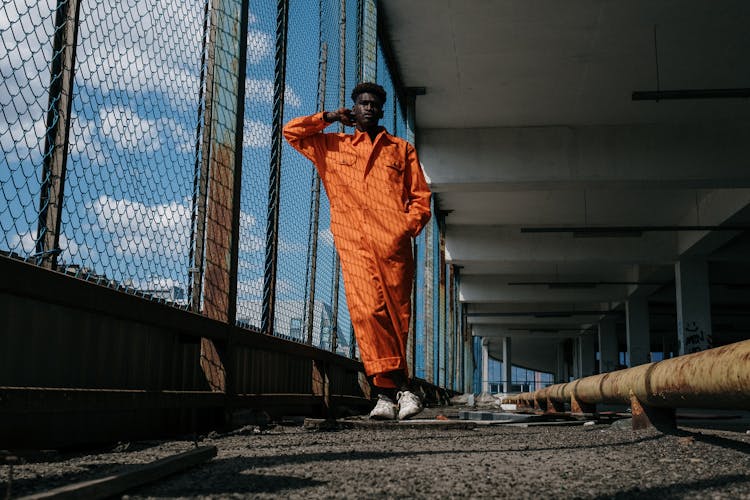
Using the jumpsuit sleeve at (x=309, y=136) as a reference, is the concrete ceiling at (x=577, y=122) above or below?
above

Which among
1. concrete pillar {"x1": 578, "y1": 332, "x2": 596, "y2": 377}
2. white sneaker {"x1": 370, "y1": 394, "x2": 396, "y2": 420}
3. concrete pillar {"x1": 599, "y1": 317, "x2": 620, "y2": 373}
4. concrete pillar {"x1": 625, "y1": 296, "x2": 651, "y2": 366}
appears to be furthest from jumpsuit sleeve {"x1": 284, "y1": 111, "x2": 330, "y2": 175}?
concrete pillar {"x1": 578, "y1": 332, "x2": 596, "y2": 377}

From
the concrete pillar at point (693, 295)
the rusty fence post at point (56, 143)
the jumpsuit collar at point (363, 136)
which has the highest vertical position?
the concrete pillar at point (693, 295)

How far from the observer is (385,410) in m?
4.58

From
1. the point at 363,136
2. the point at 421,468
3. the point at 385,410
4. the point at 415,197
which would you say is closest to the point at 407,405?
the point at 385,410

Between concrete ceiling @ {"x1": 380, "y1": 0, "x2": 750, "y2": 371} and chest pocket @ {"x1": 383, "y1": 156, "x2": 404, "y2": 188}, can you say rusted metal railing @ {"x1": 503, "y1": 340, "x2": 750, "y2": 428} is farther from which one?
concrete ceiling @ {"x1": 380, "y1": 0, "x2": 750, "y2": 371}

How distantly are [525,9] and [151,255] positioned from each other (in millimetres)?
8160

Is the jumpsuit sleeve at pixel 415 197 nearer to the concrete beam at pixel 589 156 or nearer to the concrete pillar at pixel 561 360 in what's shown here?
the concrete beam at pixel 589 156

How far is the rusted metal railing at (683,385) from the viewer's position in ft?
8.29

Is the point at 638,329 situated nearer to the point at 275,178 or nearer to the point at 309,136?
the point at 275,178

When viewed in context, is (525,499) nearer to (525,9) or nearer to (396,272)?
(396,272)

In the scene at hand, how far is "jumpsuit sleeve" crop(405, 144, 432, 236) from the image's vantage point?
450cm

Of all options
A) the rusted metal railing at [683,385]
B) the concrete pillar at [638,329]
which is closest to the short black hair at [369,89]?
the rusted metal railing at [683,385]

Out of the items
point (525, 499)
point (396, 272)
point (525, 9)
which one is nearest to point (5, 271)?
point (525, 499)

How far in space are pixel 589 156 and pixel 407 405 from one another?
34.0 feet
